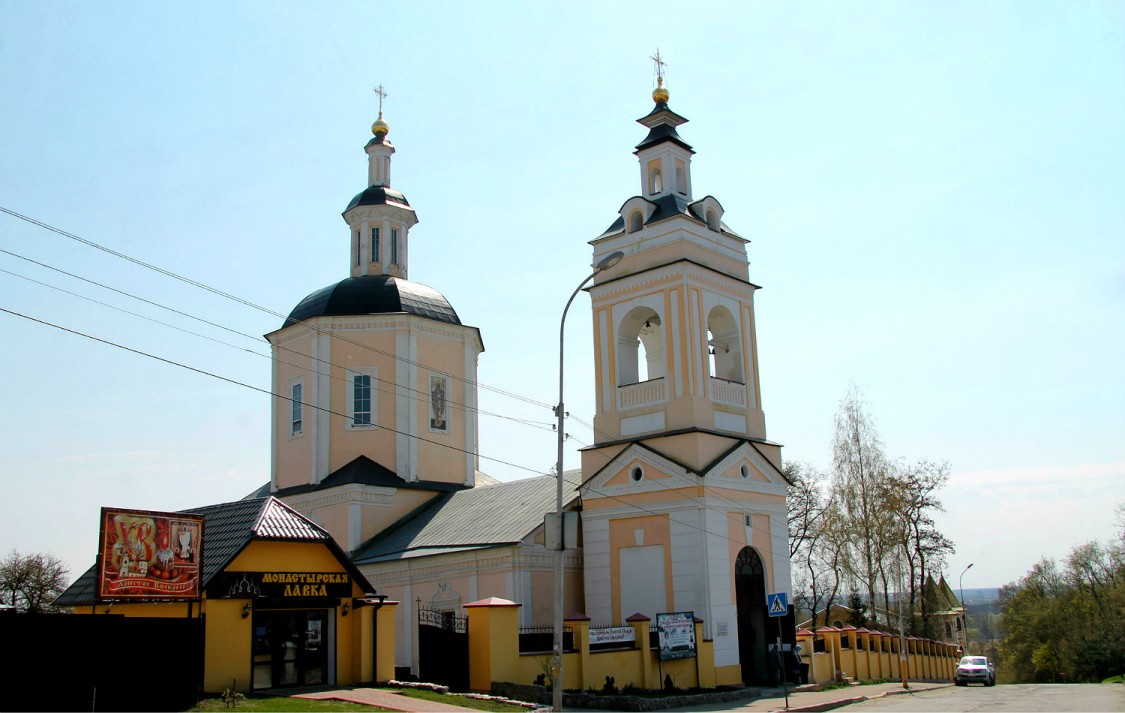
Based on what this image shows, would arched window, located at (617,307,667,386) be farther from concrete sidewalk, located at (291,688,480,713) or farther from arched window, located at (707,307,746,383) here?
concrete sidewalk, located at (291,688,480,713)

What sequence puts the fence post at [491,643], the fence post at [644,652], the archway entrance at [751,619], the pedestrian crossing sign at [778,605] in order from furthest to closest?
the archway entrance at [751,619] → the fence post at [644,652] → the pedestrian crossing sign at [778,605] → the fence post at [491,643]

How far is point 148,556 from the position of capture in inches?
640

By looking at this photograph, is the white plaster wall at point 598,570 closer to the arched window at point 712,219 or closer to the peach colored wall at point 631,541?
the peach colored wall at point 631,541

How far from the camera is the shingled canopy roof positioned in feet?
62.5

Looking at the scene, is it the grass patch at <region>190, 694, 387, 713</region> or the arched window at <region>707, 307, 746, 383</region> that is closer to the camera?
the grass patch at <region>190, 694, 387, 713</region>

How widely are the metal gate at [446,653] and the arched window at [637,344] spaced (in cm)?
943

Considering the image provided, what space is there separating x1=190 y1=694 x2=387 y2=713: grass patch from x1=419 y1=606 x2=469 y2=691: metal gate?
3781 millimetres

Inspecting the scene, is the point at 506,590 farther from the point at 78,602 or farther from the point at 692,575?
the point at 78,602

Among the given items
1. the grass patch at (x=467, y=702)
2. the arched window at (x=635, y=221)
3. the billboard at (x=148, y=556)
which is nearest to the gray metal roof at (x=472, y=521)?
the grass patch at (x=467, y=702)

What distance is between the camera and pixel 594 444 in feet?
90.5

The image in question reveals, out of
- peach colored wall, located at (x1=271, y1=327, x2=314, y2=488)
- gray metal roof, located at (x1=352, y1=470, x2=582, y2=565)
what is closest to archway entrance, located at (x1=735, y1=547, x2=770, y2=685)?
gray metal roof, located at (x1=352, y1=470, x2=582, y2=565)

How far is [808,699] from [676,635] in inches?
135

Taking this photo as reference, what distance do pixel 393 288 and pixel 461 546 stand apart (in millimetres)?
11241

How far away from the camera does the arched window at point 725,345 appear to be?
93.1 feet
